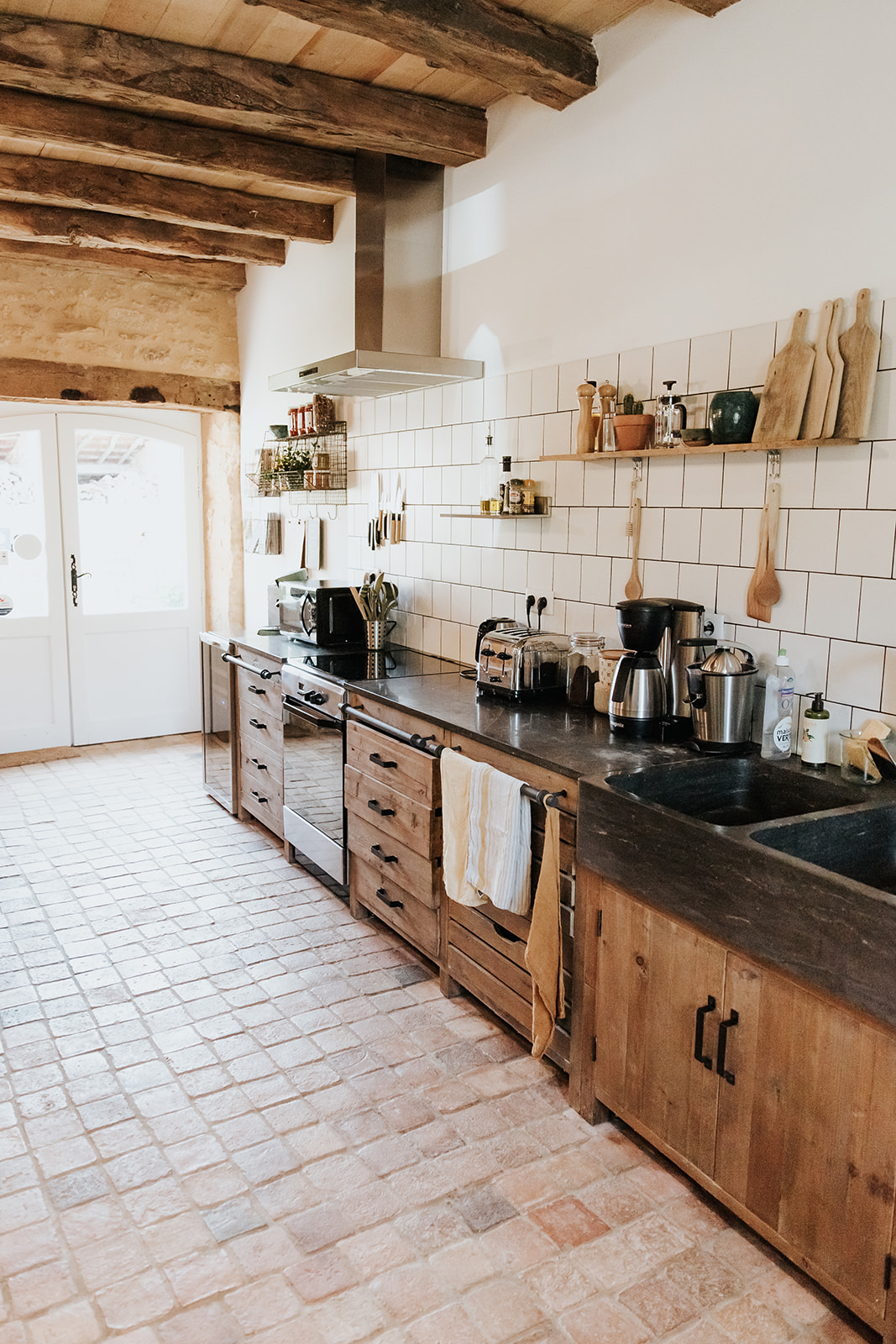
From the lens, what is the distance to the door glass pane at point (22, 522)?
5.68m

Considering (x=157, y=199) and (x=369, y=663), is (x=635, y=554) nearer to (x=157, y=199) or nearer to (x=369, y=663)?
(x=369, y=663)

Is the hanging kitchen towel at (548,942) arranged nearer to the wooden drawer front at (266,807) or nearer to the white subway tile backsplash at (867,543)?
the white subway tile backsplash at (867,543)

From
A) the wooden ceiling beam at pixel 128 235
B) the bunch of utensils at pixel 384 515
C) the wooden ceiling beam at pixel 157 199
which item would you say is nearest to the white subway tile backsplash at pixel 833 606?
the bunch of utensils at pixel 384 515

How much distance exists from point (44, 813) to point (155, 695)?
5.12 feet

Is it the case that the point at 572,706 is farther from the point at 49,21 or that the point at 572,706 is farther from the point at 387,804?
the point at 49,21

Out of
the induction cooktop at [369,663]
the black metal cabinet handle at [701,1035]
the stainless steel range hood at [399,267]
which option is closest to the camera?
the black metal cabinet handle at [701,1035]

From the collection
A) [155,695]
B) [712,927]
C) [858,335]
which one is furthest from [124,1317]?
[155,695]

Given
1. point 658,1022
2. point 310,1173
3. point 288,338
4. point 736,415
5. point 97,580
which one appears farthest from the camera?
point 97,580

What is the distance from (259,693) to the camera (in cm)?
430

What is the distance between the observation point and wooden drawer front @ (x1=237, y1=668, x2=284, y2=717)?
4102 millimetres

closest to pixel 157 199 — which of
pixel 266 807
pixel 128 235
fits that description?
pixel 128 235

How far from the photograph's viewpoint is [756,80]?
2.54 metres

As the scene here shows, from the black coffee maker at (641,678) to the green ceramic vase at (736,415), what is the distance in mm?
485

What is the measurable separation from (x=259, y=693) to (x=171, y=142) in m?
2.24
